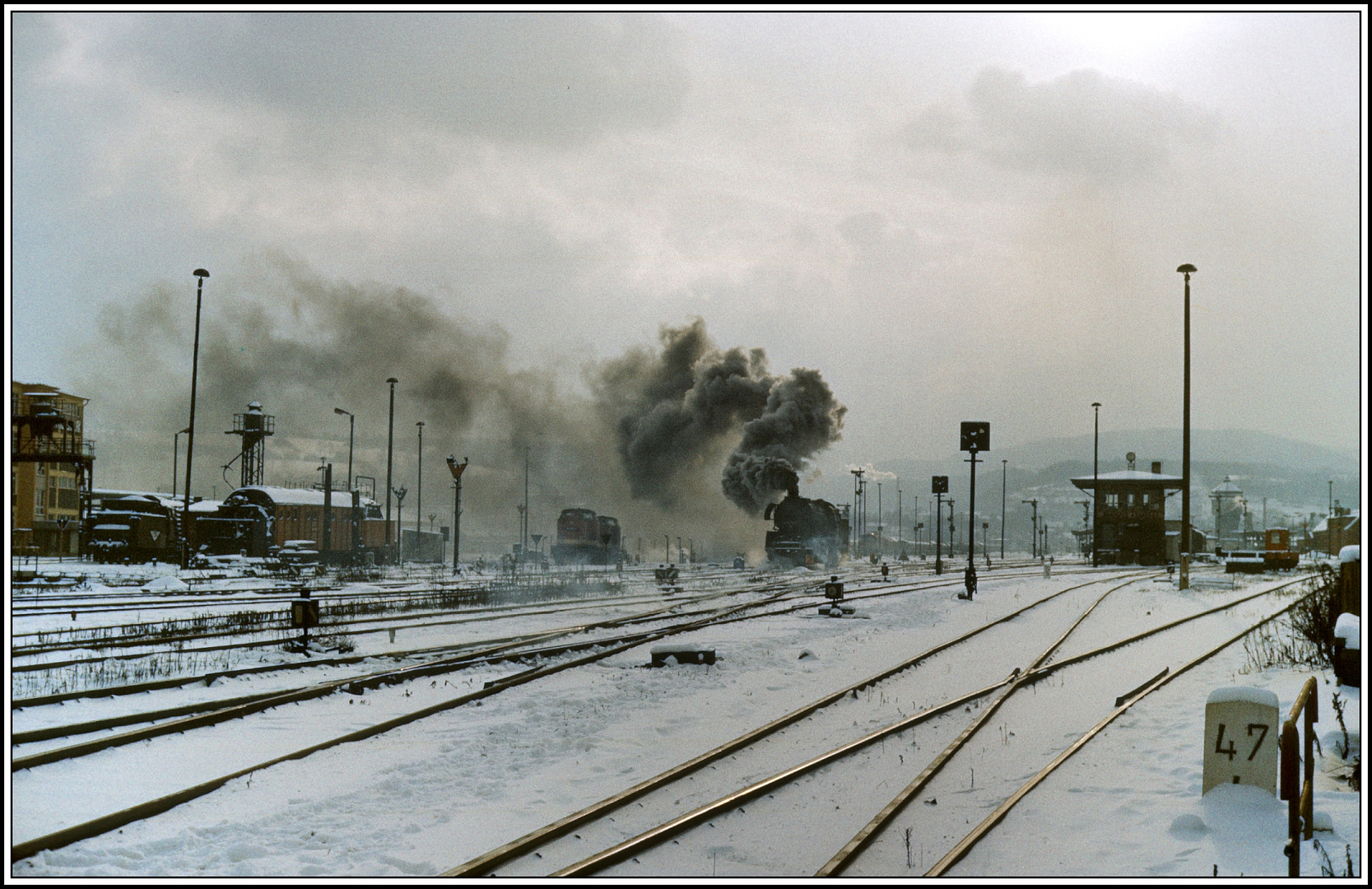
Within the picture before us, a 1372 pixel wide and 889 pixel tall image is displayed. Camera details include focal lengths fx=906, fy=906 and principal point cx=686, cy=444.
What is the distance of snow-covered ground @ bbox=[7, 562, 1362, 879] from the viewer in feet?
19.5

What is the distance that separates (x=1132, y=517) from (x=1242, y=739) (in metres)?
46.1

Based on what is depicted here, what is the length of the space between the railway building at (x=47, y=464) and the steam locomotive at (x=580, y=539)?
2261 cm

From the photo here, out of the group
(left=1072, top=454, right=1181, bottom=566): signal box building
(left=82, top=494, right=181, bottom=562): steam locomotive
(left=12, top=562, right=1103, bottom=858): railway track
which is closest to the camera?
(left=12, top=562, right=1103, bottom=858): railway track

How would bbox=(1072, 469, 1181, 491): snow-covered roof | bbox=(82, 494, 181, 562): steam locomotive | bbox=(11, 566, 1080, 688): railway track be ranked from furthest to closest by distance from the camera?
bbox=(1072, 469, 1181, 491): snow-covered roof
bbox=(82, 494, 181, 562): steam locomotive
bbox=(11, 566, 1080, 688): railway track

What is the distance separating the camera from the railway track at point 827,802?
5.92 m

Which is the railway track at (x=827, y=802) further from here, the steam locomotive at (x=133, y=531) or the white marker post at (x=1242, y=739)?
the steam locomotive at (x=133, y=531)

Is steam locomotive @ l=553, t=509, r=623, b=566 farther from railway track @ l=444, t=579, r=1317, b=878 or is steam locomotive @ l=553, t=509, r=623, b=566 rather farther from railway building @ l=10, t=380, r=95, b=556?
railway track @ l=444, t=579, r=1317, b=878

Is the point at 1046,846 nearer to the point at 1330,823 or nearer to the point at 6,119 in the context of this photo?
the point at 1330,823

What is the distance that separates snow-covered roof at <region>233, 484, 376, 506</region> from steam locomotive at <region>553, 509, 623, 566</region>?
12.3 metres

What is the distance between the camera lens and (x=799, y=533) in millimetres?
45500

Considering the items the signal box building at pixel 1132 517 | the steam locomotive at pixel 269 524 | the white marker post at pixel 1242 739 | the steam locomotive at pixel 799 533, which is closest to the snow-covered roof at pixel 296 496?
the steam locomotive at pixel 269 524

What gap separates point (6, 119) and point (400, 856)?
516 cm

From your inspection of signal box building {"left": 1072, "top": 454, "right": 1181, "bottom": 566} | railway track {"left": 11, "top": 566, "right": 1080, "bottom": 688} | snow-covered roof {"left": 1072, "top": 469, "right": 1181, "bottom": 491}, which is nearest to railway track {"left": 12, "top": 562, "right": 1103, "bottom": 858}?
railway track {"left": 11, "top": 566, "right": 1080, "bottom": 688}

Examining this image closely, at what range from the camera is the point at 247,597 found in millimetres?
24109
